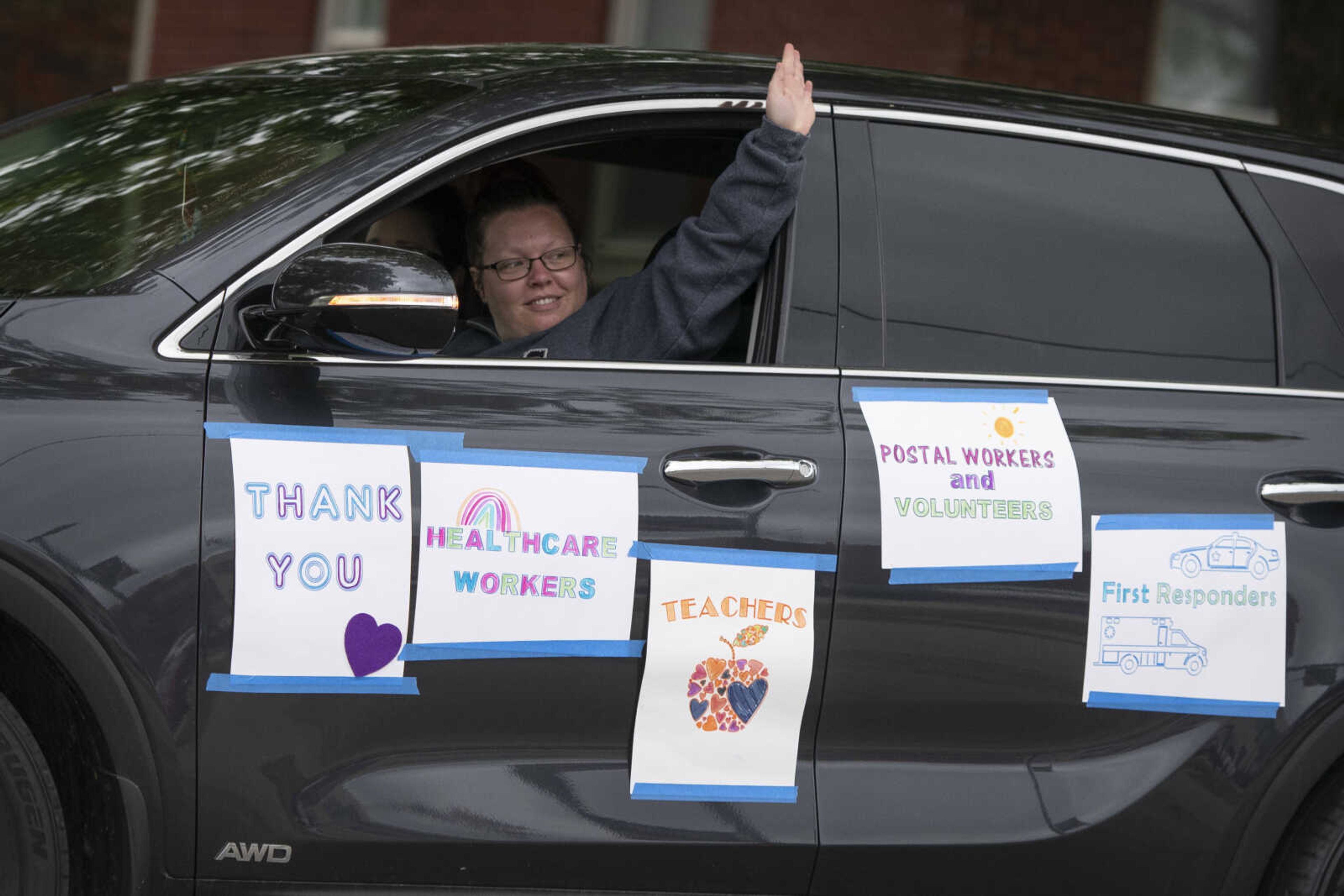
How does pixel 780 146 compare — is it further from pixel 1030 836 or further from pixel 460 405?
pixel 1030 836

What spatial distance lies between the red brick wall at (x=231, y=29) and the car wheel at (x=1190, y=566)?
791 centimetres

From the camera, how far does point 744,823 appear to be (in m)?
2.79

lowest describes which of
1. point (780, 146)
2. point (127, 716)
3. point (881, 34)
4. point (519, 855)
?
point (519, 855)

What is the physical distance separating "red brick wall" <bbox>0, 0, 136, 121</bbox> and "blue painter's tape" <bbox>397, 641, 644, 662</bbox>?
8.36 m

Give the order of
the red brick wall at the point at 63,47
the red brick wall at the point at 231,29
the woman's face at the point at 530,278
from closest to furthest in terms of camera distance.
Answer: the woman's face at the point at 530,278 → the red brick wall at the point at 231,29 → the red brick wall at the point at 63,47

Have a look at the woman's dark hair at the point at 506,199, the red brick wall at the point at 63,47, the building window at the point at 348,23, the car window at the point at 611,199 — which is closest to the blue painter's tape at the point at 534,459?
the car window at the point at 611,199

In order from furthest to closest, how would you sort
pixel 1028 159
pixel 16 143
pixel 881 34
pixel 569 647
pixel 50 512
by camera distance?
pixel 881 34 < pixel 16 143 < pixel 1028 159 < pixel 569 647 < pixel 50 512

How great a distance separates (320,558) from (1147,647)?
1390 millimetres

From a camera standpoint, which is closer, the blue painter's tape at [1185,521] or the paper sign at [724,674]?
the paper sign at [724,674]

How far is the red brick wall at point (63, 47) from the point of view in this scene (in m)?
10.1

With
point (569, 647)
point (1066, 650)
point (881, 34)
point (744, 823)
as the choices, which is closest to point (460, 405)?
point (569, 647)

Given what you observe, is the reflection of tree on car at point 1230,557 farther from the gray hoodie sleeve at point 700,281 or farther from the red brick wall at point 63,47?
the red brick wall at point 63,47

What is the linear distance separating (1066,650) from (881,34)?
621 cm

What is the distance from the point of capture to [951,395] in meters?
2.95
